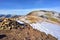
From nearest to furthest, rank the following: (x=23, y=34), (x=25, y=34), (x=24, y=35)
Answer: (x=24, y=35) < (x=23, y=34) < (x=25, y=34)

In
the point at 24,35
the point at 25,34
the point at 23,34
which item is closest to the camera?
the point at 24,35

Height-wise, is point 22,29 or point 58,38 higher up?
point 22,29

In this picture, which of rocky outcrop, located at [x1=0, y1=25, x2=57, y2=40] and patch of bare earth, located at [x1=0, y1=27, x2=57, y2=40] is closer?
patch of bare earth, located at [x1=0, y1=27, x2=57, y2=40]

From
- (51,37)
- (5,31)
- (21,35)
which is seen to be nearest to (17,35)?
(21,35)

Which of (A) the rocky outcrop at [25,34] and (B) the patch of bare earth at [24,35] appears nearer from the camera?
(B) the patch of bare earth at [24,35]

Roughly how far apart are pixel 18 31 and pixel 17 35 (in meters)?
2.26

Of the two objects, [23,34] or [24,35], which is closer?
[24,35]

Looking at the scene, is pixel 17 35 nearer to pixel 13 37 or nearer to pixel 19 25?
pixel 13 37

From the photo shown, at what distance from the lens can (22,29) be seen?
44.2m

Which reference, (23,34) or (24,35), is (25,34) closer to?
(23,34)

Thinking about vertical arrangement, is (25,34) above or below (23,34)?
below

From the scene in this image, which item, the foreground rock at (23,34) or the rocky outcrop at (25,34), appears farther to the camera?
the rocky outcrop at (25,34)

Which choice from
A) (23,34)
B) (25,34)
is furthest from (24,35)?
(25,34)

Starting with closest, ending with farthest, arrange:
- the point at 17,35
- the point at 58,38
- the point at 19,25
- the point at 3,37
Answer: the point at 3,37 < the point at 17,35 < the point at 58,38 < the point at 19,25
